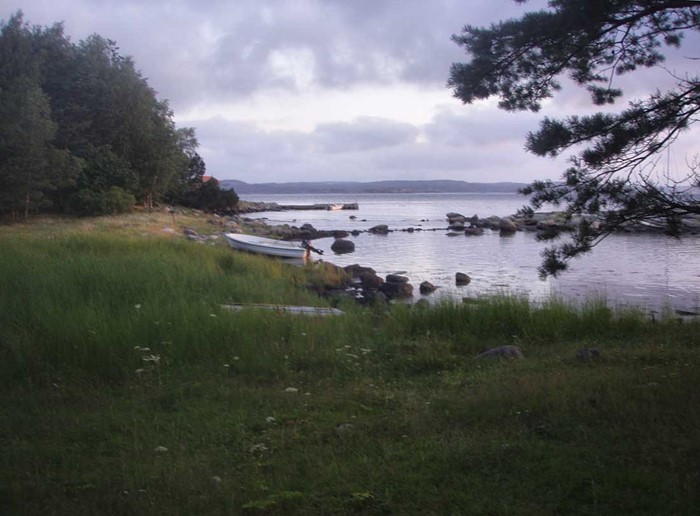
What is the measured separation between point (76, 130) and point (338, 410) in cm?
4017

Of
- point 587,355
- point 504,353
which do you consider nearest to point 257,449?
point 504,353

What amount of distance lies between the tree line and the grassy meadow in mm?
21722

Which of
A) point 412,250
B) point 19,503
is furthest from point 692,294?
point 19,503

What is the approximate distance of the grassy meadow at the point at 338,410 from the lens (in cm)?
455

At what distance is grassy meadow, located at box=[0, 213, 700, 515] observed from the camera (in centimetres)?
455

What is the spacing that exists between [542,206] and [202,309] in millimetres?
5731

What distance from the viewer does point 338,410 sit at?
6605 millimetres

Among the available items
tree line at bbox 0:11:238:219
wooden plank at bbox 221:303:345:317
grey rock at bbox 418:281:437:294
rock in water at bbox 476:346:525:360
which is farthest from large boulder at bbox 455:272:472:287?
tree line at bbox 0:11:238:219

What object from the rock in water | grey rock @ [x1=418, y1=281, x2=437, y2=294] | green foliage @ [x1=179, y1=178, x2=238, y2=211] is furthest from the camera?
green foliage @ [x1=179, y1=178, x2=238, y2=211]

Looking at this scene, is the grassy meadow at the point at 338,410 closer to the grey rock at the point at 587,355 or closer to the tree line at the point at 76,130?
the grey rock at the point at 587,355

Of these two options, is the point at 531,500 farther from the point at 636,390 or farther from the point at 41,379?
the point at 41,379

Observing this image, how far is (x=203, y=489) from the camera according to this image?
4.71 meters

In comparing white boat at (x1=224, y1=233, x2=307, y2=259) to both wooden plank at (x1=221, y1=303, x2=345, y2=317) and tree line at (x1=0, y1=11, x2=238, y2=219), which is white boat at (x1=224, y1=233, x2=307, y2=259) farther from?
wooden plank at (x1=221, y1=303, x2=345, y2=317)

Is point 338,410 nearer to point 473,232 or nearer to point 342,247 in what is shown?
point 342,247
